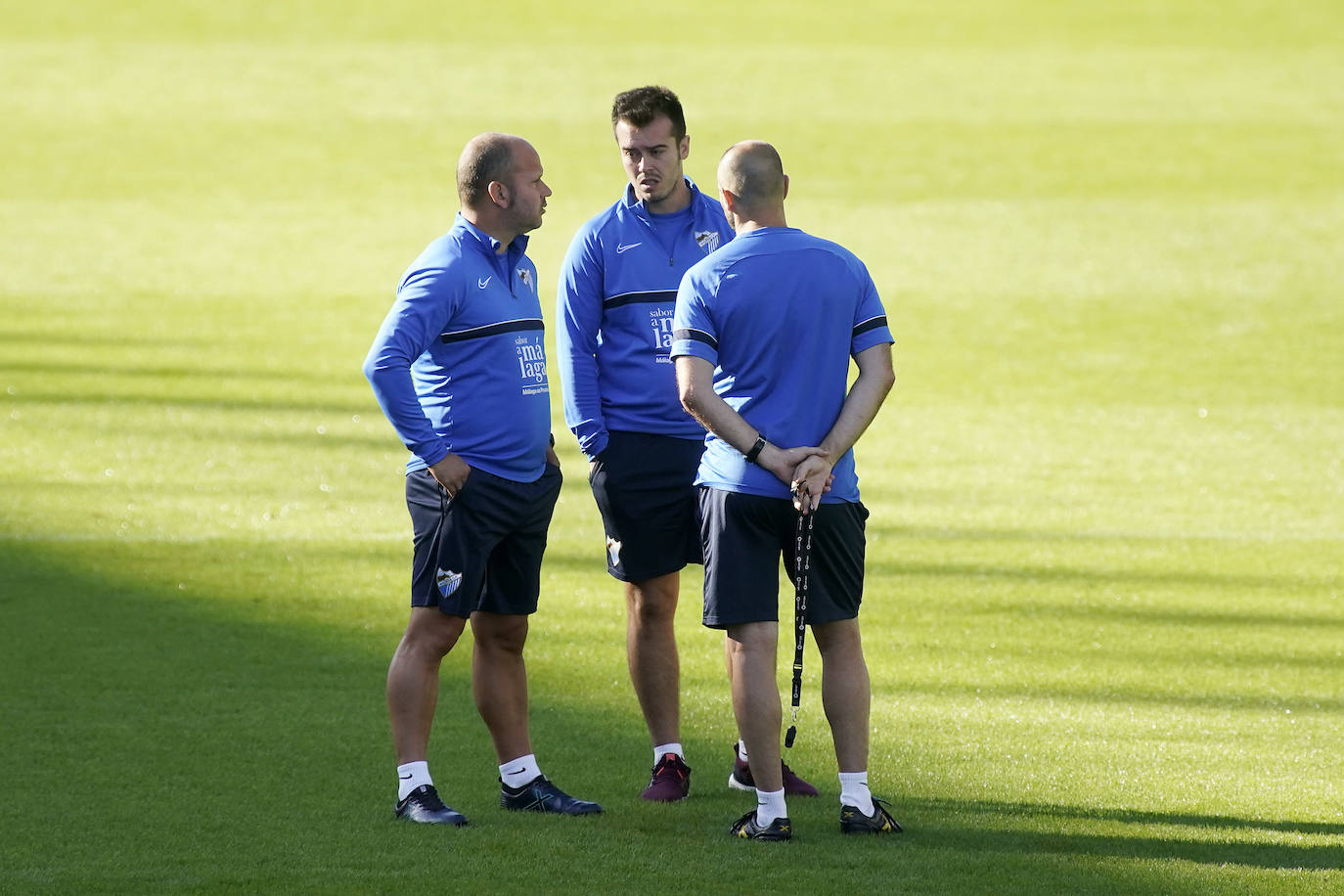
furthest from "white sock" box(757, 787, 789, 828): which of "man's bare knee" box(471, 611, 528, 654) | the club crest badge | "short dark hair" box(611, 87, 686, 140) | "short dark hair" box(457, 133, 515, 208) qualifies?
"short dark hair" box(611, 87, 686, 140)

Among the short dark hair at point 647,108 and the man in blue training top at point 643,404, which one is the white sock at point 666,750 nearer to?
the man in blue training top at point 643,404

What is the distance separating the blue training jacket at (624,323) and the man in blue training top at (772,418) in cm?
60

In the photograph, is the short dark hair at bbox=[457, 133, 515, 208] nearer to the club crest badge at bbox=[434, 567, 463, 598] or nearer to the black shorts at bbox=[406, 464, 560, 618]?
the black shorts at bbox=[406, 464, 560, 618]

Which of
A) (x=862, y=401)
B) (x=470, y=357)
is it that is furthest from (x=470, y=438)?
(x=862, y=401)

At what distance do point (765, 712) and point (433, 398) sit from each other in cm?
119

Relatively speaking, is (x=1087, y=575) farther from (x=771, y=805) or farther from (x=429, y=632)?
(x=429, y=632)

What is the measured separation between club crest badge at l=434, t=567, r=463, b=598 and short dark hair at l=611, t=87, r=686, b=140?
1.32 metres

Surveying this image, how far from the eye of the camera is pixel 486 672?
4555 millimetres

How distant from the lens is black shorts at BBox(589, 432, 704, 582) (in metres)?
4.80

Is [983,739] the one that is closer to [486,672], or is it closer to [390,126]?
[486,672]

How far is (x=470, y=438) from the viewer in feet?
14.4

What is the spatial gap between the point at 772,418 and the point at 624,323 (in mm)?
808

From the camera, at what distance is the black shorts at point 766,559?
4195mm

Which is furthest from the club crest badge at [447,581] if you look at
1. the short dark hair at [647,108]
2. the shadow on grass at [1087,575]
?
the shadow on grass at [1087,575]
